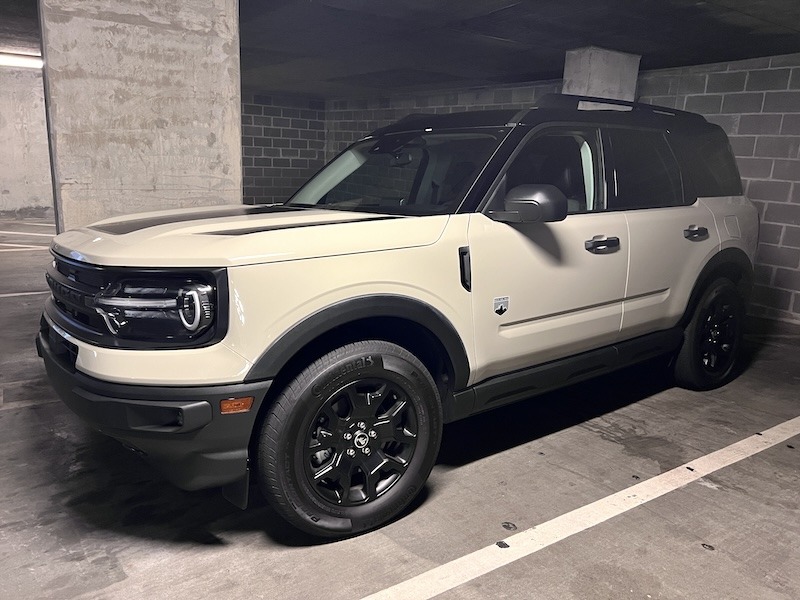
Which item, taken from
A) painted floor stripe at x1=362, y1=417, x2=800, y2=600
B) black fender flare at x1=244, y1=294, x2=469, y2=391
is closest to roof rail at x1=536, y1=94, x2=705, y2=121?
black fender flare at x1=244, y1=294, x2=469, y2=391

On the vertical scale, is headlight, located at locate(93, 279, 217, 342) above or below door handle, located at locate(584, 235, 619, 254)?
below

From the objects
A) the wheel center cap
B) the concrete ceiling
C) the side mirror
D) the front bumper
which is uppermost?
the concrete ceiling

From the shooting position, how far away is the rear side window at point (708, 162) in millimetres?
4180

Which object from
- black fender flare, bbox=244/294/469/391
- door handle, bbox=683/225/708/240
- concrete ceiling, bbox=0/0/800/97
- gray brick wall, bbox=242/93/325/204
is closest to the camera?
black fender flare, bbox=244/294/469/391

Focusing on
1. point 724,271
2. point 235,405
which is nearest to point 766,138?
point 724,271

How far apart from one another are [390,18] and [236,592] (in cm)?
567

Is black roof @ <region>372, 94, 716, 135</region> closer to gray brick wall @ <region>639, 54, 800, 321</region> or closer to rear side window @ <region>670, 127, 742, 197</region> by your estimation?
rear side window @ <region>670, 127, 742, 197</region>

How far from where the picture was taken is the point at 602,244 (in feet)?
11.2

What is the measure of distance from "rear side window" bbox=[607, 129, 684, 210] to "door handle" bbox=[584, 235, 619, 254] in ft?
0.82

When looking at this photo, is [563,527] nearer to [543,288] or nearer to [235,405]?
[543,288]

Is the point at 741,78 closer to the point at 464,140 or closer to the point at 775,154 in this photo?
the point at 775,154

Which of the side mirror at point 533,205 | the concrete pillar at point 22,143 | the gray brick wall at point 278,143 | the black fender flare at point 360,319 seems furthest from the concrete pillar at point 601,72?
the concrete pillar at point 22,143

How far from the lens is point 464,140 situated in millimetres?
3406

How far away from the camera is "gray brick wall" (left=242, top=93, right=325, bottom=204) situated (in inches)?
597
